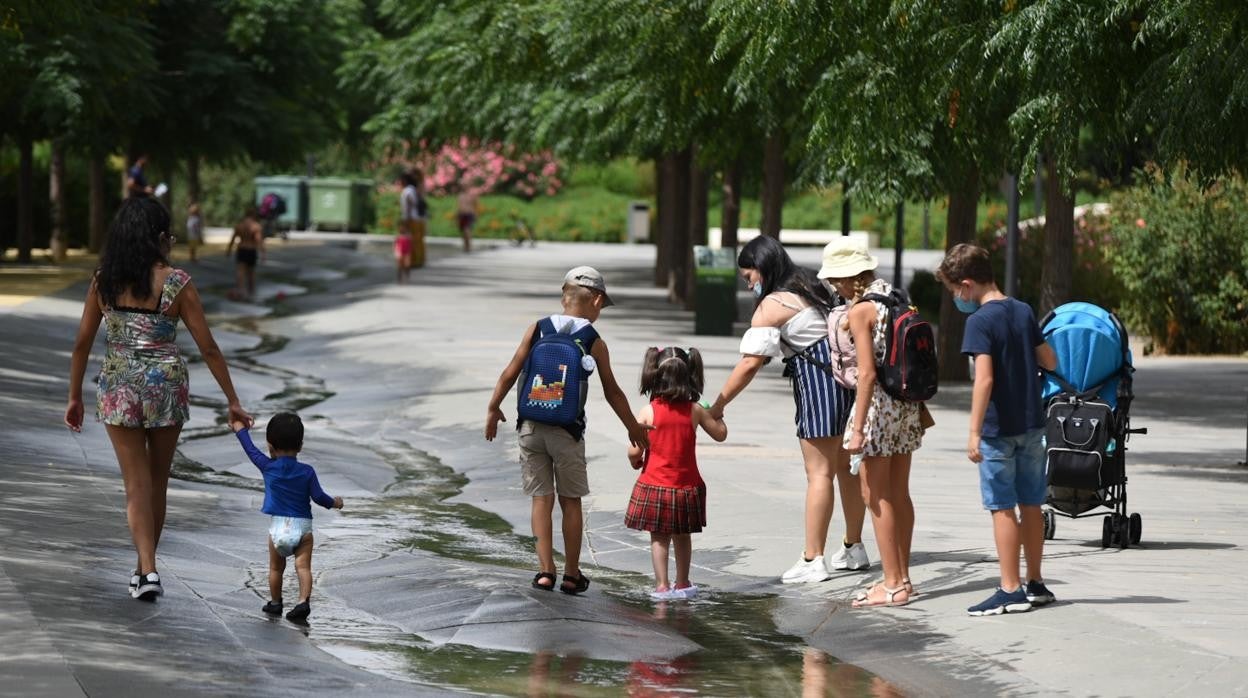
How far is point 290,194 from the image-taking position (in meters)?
65.6

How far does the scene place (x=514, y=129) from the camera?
1265 inches

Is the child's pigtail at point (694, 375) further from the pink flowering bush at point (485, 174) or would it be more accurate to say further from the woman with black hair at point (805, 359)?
the pink flowering bush at point (485, 174)

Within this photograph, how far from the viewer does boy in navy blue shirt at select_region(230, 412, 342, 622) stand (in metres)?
8.73

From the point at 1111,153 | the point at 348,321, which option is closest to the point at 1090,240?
the point at 348,321

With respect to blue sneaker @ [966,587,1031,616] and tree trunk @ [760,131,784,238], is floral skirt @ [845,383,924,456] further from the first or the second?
tree trunk @ [760,131,784,238]

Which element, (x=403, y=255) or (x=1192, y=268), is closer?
(x=1192, y=268)

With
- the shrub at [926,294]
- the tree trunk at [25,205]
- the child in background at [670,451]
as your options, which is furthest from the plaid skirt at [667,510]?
the tree trunk at [25,205]

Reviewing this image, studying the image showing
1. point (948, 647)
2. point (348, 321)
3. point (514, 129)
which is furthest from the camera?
point (514, 129)

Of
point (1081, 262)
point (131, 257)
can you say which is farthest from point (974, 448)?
point (1081, 262)

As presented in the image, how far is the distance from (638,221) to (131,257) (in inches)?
2392

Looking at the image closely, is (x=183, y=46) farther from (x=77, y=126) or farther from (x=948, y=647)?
(x=948, y=647)

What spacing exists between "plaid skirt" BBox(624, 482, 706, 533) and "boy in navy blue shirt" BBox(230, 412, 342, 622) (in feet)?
5.61

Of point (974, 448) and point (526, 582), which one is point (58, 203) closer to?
point (526, 582)

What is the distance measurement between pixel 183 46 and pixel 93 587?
3227 cm
